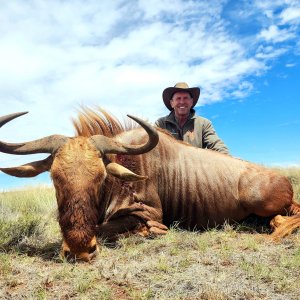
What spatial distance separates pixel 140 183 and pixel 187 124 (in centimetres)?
294

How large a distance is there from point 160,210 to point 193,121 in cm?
295

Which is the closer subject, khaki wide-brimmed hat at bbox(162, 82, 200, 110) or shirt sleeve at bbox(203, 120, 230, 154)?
shirt sleeve at bbox(203, 120, 230, 154)

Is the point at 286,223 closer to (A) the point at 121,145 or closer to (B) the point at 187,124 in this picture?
(A) the point at 121,145

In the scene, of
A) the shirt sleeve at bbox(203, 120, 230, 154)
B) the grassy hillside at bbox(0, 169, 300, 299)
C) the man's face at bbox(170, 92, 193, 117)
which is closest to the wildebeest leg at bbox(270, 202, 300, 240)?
the grassy hillside at bbox(0, 169, 300, 299)

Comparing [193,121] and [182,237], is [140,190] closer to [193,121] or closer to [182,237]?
[182,237]

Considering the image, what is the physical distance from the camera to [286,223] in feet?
18.8

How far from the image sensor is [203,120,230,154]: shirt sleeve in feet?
26.8

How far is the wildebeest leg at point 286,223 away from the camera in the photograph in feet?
18.1

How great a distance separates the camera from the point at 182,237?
517cm

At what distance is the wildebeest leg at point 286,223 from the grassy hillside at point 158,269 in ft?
0.44

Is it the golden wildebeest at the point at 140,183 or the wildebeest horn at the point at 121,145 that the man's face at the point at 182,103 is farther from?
the wildebeest horn at the point at 121,145

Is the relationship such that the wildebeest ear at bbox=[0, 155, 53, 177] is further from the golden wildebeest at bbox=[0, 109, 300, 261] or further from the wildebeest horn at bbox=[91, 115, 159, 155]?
the wildebeest horn at bbox=[91, 115, 159, 155]

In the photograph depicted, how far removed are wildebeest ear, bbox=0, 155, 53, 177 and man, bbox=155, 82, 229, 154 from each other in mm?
3784

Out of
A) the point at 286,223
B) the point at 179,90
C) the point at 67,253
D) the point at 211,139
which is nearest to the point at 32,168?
the point at 67,253
